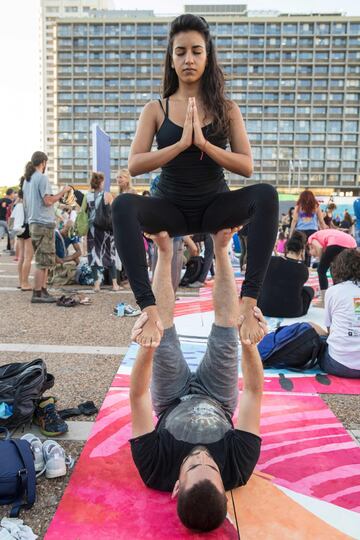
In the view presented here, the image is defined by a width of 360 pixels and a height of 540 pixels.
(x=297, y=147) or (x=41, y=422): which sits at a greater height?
(x=297, y=147)

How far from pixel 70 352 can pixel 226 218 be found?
2.69m

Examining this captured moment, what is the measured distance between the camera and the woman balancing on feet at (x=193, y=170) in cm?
247

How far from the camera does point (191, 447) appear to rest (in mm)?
2268

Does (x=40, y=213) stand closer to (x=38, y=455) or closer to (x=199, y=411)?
(x=38, y=455)

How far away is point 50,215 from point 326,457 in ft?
18.5

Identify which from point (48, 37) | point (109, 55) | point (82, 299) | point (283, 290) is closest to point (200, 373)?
point (283, 290)

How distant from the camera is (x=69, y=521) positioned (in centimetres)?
217

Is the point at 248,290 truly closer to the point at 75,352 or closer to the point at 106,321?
the point at 75,352

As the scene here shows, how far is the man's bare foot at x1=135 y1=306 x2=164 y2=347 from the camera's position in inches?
92.0

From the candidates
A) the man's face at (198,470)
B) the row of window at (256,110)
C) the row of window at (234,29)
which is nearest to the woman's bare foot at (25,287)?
the man's face at (198,470)

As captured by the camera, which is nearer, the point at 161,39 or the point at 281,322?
the point at 281,322

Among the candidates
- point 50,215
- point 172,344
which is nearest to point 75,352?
point 172,344

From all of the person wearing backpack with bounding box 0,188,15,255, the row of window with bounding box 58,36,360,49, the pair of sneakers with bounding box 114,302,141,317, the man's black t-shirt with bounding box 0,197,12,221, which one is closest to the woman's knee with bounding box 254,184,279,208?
Answer: the pair of sneakers with bounding box 114,302,141,317

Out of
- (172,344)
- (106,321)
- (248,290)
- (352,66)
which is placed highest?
(352,66)
